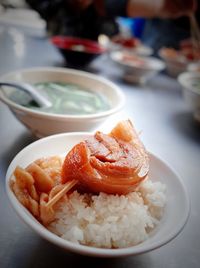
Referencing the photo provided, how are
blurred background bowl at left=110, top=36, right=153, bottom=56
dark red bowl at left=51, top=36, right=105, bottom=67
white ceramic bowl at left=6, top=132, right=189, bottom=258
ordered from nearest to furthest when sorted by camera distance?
1. white ceramic bowl at left=6, top=132, right=189, bottom=258
2. dark red bowl at left=51, top=36, right=105, bottom=67
3. blurred background bowl at left=110, top=36, right=153, bottom=56

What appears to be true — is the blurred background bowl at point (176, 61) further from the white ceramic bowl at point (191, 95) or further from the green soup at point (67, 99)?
the green soup at point (67, 99)

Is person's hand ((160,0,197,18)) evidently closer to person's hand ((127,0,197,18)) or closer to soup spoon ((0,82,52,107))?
person's hand ((127,0,197,18))

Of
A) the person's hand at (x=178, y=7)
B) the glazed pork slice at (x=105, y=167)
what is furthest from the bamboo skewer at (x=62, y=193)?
the person's hand at (x=178, y=7)

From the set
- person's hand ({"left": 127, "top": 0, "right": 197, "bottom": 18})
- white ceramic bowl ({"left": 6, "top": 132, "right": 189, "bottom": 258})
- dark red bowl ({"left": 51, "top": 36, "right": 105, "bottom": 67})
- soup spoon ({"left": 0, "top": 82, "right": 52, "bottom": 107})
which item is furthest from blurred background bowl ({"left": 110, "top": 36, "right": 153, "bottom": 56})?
white ceramic bowl ({"left": 6, "top": 132, "right": 189, "bottom": 258})

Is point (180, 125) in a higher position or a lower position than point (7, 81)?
lower

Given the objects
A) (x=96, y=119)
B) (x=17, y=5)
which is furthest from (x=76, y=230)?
(x=17, y=5)

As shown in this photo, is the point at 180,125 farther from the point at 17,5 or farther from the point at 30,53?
the point at 17,5
